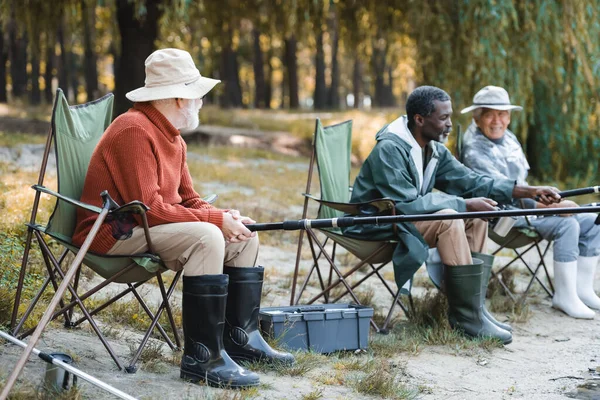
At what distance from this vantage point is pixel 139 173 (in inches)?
143

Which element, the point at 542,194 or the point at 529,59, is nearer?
the point at 542,194

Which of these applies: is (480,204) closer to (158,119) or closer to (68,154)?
(158,119)

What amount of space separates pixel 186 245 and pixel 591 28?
23.4ft

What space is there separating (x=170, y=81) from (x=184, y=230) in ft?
2.15

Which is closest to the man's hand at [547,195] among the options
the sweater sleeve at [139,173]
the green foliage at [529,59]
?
the sweater sleeve at [139,173]

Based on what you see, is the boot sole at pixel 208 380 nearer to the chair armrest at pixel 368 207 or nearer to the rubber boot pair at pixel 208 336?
the rubber boot pair at pixel 208 336

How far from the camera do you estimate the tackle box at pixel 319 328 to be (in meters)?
A: 4.22

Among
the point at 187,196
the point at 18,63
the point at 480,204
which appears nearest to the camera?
the point at 187,196

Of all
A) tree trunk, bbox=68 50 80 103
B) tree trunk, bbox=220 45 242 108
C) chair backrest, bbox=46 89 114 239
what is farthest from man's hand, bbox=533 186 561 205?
tree trunk, bbox=68 50 80 103

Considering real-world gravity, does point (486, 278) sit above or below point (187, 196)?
below

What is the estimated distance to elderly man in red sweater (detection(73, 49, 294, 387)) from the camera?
3564 mm

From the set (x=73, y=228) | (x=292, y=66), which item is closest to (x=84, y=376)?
(x=73, y=228)

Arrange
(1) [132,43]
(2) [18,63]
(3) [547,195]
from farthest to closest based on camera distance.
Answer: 1. (2) [18,63]
2. (1) [132,43]
3. (3) [547,195]

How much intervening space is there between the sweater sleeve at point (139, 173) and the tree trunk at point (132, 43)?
7.04 meters
